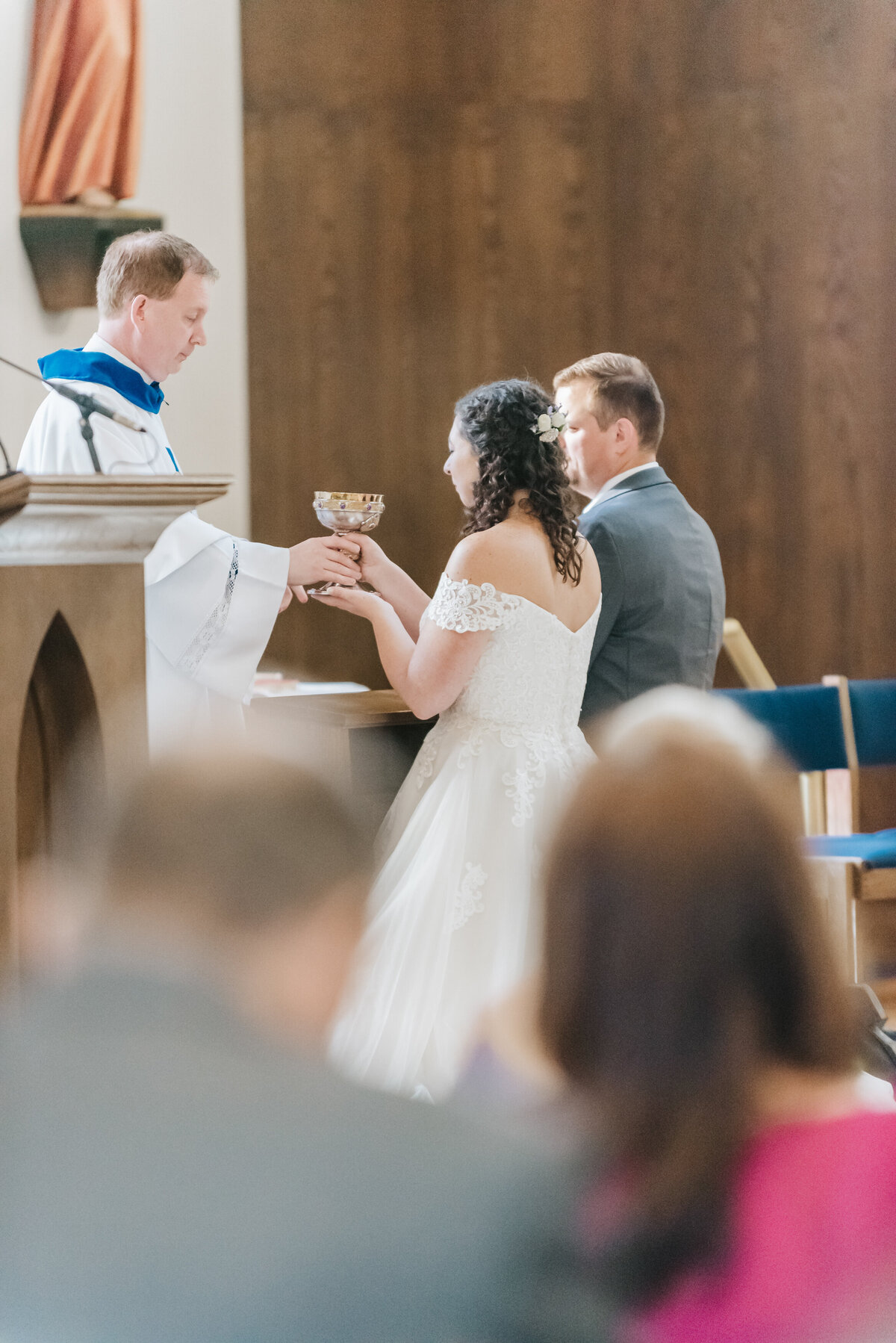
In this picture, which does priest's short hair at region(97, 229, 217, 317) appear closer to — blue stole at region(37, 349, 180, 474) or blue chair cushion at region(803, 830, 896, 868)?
blue stole at region(37, 349, 180, 474)

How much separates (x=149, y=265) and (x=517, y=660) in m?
1.13

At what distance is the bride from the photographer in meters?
2.88

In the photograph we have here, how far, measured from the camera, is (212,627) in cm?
250

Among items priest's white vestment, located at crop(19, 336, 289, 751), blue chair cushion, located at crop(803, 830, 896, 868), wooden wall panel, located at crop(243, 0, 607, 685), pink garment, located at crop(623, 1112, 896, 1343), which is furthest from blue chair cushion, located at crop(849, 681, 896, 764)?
pink garment, located at crop(623, 1112, 896, 1343)

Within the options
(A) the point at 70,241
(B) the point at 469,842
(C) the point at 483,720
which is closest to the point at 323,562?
(C) the point at 483,720

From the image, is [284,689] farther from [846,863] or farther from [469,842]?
[846,863]

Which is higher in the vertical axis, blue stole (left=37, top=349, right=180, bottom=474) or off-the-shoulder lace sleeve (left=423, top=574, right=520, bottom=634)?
blue stole (left=37, top=349, right=180, bottom=474)

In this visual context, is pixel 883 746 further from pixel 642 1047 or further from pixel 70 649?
pixel 642 1047

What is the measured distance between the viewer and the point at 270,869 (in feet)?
2.86

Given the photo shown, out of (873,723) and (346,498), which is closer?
(346,498)

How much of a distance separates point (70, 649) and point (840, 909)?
290 cm

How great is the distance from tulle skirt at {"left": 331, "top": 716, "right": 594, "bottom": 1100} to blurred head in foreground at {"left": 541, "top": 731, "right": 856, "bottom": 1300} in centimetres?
193

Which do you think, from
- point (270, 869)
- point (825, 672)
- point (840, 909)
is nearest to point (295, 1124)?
point (270, 869)

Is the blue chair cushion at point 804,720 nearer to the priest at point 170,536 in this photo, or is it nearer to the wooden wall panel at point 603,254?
the wooden wall panel at point 603,254
